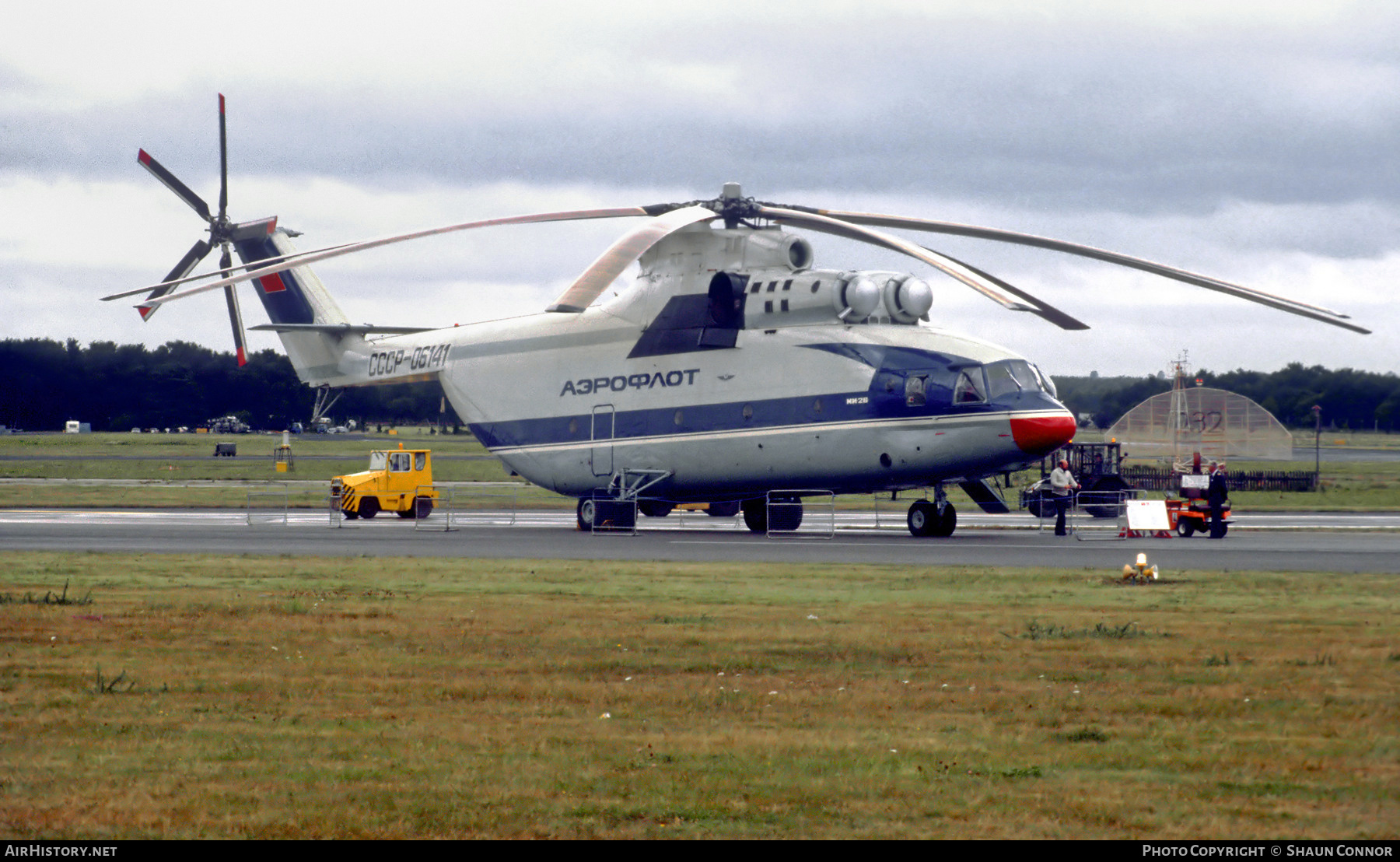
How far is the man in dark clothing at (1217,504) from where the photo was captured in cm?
3164

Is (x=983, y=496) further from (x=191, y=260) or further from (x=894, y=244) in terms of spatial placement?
(x=191, y=260)

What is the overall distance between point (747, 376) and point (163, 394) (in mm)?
120241

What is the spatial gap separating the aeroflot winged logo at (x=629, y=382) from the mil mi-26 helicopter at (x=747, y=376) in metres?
0.06

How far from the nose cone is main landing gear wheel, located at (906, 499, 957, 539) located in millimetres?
3003

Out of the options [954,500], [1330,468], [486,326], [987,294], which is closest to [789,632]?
[987,294]

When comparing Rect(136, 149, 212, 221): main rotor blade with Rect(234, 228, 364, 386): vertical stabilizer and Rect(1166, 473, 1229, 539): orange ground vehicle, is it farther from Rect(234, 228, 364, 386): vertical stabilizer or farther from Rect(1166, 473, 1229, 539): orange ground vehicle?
Rect(1166, 473, 1229, 539): orange ground vehicle

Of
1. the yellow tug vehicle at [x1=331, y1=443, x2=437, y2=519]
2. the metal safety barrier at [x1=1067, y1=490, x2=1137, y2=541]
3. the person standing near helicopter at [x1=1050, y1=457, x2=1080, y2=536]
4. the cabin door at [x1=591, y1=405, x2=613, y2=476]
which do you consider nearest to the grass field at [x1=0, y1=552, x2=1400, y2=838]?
the metal safety barrier at [x1=1067, y1=490, x2=1137, y2=541]

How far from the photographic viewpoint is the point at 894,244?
27453 mm

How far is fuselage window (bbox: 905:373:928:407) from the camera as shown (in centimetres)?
3100

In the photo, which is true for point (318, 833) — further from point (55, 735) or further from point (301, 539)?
point (301, 539)

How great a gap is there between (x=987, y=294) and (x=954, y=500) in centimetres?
3458

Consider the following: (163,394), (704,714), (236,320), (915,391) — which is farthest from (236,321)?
(163,394)

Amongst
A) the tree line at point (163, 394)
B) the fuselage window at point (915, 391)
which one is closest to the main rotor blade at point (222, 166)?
the fuselage window at point (915, 391)

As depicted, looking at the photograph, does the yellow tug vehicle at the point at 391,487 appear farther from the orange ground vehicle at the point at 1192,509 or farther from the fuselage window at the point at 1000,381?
the orange ground vehicle at the point at 1192,509
